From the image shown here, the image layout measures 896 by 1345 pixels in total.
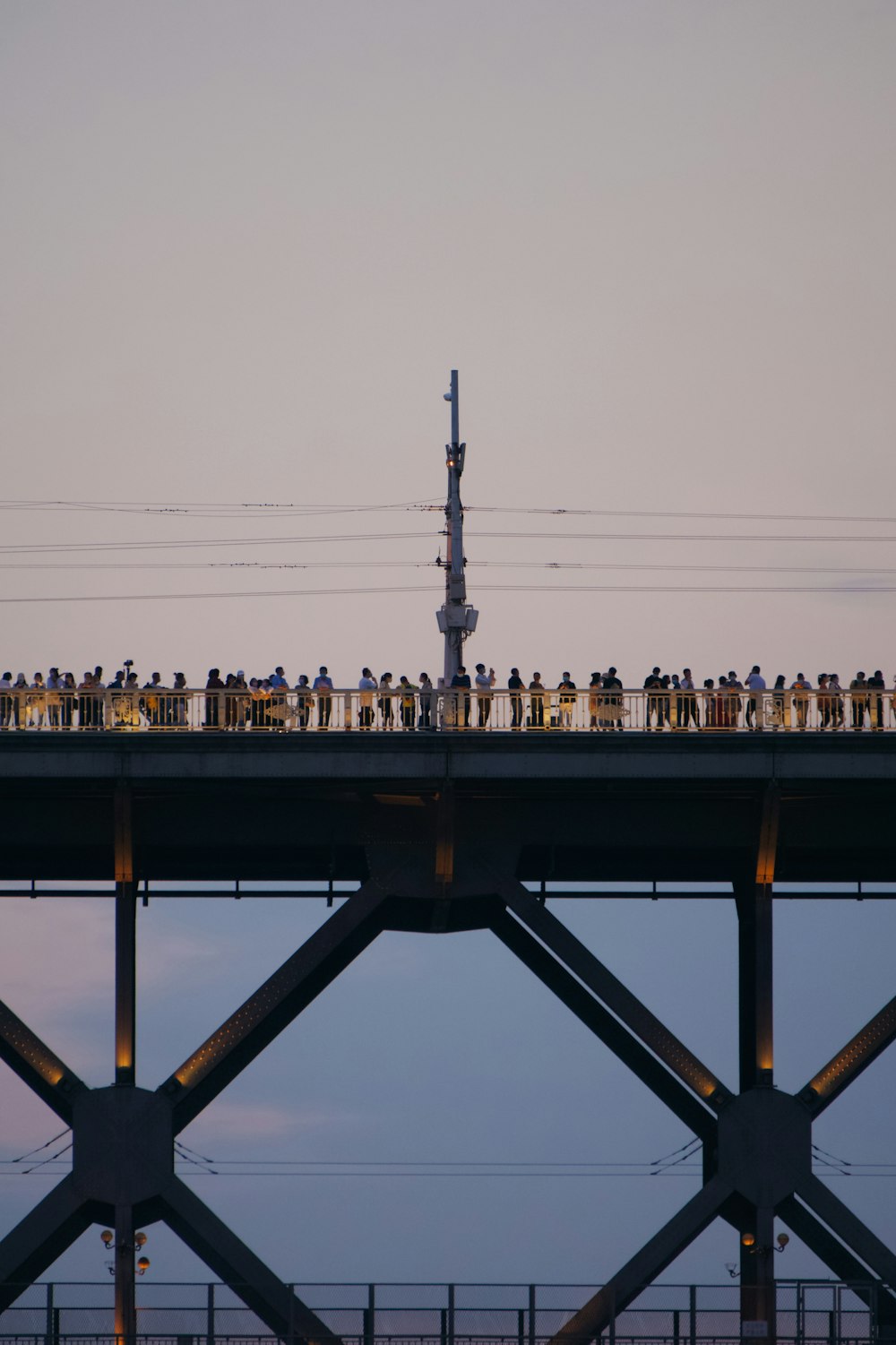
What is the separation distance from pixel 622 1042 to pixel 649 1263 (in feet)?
17.7

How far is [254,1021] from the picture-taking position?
4497cm

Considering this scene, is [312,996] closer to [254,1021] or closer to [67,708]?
[254,1021]

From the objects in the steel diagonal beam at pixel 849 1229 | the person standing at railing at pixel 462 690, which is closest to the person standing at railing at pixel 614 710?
the person standing at railing at pixel 462 690

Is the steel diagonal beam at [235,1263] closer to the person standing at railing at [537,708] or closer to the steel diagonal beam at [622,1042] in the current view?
the steel diagonal beam at [622,1042]

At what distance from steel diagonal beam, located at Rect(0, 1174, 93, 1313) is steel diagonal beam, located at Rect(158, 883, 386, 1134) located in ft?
8.92

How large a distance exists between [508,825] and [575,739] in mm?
3795

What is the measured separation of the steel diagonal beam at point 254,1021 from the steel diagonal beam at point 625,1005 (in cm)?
396

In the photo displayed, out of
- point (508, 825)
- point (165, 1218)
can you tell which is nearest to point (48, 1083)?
point (165, 1218)

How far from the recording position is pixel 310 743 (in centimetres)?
4425

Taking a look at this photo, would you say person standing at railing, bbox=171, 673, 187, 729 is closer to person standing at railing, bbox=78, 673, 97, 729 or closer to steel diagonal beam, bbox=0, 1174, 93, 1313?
person standing at railing, bbox=78, 673, 97, 729

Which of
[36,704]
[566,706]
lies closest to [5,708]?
[36,704]

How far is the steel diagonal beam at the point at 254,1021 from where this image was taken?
44938 millimetres

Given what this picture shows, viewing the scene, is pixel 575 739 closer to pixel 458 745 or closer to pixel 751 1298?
pixel 458 745

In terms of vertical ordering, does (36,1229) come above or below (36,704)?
below
